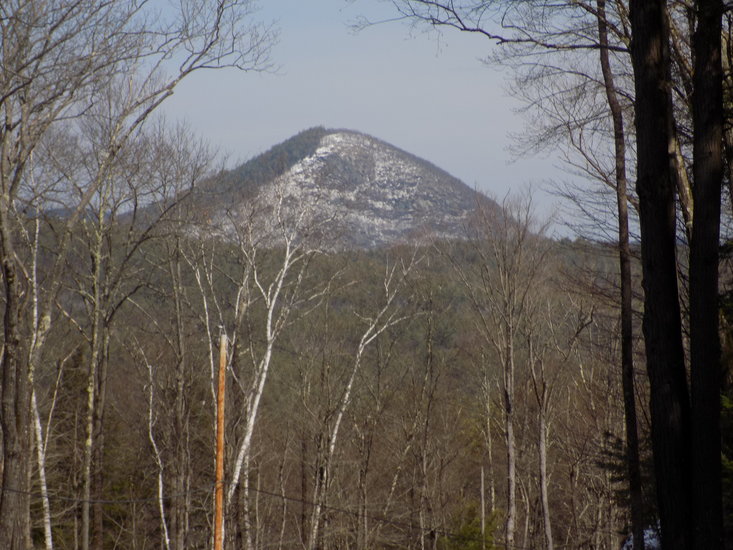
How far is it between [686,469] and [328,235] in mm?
12551

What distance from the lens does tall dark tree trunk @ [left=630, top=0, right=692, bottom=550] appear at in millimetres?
4965

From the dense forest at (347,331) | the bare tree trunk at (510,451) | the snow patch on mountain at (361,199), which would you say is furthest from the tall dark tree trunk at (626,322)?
the snow patch on mountain at (361,199)

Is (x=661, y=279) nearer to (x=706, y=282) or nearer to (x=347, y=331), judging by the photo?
(x=706, y=282)

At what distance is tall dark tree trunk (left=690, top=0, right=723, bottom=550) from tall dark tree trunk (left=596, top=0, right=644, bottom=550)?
399 cm

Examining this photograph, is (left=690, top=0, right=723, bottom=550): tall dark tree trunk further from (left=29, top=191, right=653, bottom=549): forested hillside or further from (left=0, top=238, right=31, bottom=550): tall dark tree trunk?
(left=0, top=238, right=31, bottom=550): tall dark tree trunk

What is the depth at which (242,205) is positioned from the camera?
16.5 meters

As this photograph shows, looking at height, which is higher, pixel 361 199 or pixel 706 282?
pixel 361 199

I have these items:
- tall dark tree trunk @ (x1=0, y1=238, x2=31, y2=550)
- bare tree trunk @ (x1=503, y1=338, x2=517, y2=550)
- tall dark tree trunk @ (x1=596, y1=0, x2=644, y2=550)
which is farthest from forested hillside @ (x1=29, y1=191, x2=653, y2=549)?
tall dark tree trunk @ (x1=0, y1=238, x2=31, y2=550)

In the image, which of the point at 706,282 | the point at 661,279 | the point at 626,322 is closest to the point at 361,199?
the point at 626,322

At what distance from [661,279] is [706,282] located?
0.92 feet

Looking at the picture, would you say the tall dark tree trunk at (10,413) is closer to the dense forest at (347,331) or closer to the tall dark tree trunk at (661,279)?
the dense forest at (347,331)

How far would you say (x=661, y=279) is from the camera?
5.17 meters

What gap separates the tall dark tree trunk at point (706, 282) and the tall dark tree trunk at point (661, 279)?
0.10 meters

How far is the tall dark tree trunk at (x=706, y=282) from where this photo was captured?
15.8 ft
